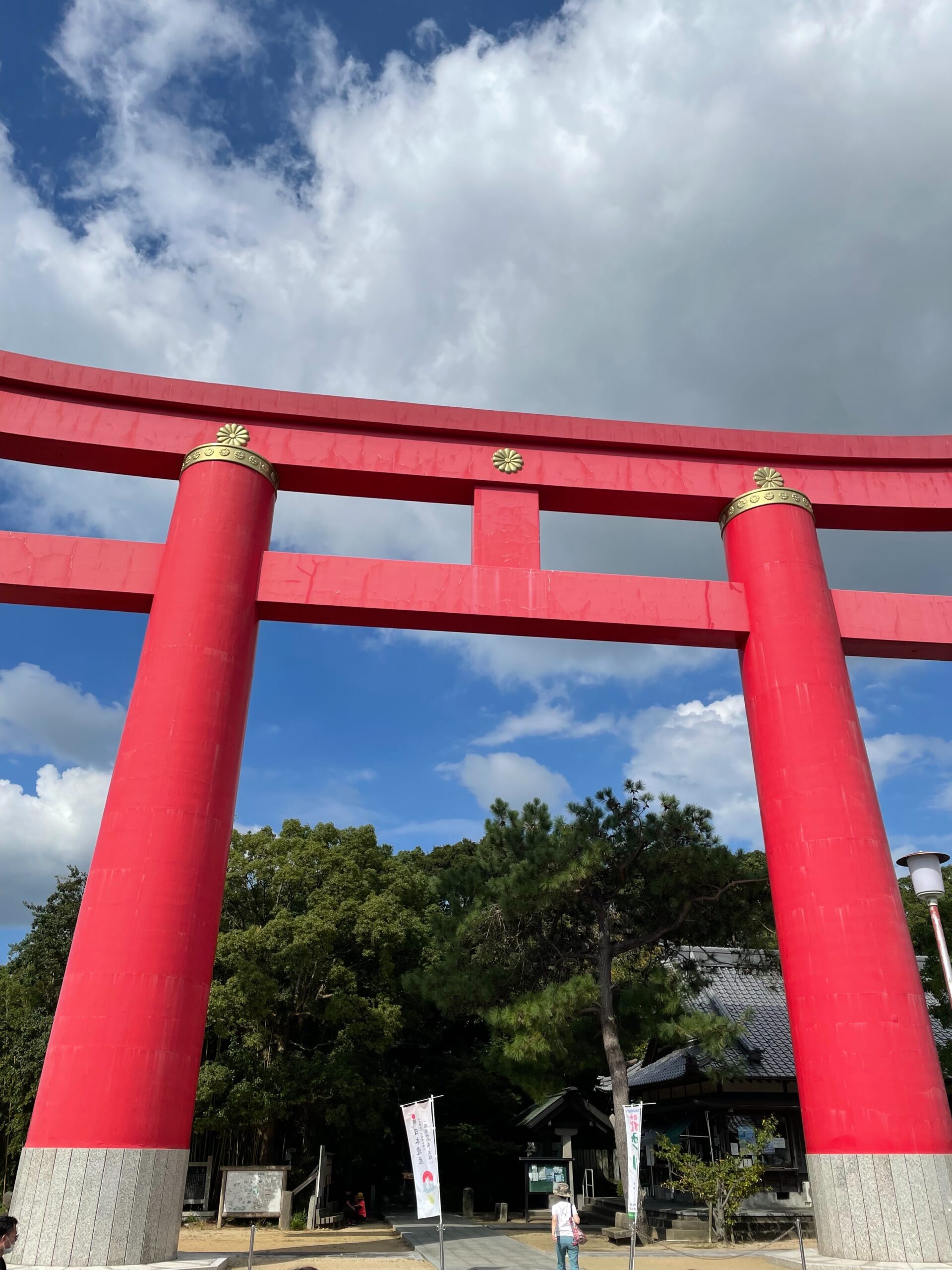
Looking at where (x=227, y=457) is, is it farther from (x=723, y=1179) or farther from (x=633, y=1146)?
(x=723, y=1179)

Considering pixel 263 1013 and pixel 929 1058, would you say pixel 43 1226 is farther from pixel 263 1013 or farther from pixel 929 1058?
pixel 263 1013

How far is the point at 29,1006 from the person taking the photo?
22188 millimetres

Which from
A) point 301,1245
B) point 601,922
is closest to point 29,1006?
point 301,1245

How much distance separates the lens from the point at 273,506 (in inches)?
472

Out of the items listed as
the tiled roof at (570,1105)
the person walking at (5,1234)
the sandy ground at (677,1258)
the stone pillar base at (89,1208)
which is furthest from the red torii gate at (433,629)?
the tiled roof at (570,1105)

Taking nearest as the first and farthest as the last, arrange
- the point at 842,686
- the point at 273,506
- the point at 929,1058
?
the point at 929,1058 → the point at 842,686 → the point at 273,506

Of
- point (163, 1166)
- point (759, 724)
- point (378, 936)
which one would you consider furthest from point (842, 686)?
point (378, 936)

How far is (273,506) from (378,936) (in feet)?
35.5

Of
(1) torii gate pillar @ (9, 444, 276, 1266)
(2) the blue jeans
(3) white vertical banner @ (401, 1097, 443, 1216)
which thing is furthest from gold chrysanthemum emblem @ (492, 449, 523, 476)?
(2) the blue jeans

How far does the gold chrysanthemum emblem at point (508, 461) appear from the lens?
12.3m

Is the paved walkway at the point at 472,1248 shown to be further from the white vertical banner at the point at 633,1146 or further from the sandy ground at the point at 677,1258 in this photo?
the white vertical banner at the point at 633,1146

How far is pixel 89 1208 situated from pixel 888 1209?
24.0ft

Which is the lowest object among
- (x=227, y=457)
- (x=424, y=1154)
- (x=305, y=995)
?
(x=424, y=1154)

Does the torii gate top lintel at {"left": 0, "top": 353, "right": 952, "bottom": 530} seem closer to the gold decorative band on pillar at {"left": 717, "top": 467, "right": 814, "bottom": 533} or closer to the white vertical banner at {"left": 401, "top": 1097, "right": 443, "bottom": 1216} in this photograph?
the gold decorative band on pillar at {"left": 717, "top": 467, "right": 814, "bottom": 533}
